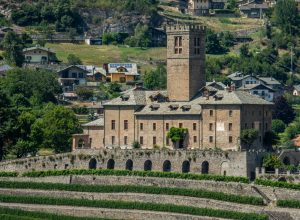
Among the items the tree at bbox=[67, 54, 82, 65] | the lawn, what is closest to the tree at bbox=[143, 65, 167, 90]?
the tree at bbox=[67, 54, 82, 65]

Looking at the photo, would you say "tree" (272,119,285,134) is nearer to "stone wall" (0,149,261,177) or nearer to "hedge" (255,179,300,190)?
"stone wall" (0,149,261,177)

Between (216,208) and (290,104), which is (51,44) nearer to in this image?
(290,104)

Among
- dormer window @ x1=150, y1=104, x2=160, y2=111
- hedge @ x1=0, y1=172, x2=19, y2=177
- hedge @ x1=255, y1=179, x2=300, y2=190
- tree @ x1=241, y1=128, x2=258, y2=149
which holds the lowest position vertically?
hedge @ x1=0, y1=172, x2=19, y2=177

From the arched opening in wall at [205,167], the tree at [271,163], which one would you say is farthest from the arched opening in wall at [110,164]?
the tree at [271,163]

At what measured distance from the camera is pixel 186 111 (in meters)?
116

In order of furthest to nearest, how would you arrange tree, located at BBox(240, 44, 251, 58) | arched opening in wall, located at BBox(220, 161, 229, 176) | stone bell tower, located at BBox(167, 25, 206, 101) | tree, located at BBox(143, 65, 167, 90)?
tree, located at BBox(240, 44, 251, 58) < tree, located at BBox(143, 65, 167, 90) < stone bell tower, located at BBox(167, 25, 206, 101) < arched opening in wall, located at BBox(220, 161, 229, 176)

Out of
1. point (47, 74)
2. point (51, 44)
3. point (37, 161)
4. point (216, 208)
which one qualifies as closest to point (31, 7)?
point (51, 44)

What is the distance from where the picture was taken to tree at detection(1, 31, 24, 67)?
6713 inches

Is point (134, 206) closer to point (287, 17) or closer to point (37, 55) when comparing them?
point (37, 55)

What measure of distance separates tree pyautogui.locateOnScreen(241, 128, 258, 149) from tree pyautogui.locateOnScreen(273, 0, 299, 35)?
271ft

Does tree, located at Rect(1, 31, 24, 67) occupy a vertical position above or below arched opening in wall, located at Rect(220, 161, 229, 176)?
above

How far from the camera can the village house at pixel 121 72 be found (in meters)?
Answer: 169

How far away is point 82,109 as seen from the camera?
148 m

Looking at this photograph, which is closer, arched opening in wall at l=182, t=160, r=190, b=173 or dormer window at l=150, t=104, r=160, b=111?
arched opening in wall at l=182, t=160, r=190, b=173
